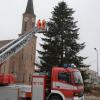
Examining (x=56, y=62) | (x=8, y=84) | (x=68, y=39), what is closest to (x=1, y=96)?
(x=8, y=84)

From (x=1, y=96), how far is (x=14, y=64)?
52.9 metres

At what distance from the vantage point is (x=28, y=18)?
79.8 meters

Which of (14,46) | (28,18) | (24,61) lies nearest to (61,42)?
(14,46)

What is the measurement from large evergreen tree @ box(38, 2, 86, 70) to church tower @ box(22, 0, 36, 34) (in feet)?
132

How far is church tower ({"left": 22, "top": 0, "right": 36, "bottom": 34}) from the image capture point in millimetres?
78812

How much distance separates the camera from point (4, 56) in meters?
22.0

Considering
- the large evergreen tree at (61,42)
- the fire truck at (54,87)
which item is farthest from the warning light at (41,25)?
the large evergreen tree at (61,42)

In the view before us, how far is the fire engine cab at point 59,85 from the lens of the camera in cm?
1944

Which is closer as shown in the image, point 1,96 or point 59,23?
point 1,96

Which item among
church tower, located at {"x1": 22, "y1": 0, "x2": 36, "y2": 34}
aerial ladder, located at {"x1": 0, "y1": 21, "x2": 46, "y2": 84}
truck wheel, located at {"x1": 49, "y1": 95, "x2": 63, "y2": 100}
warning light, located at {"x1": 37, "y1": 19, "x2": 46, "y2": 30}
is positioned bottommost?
truck wheel, located at {"x1": 49, "y1": 95, "x2": 63, "y2": 100}

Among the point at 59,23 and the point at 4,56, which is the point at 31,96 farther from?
the point at 59,23

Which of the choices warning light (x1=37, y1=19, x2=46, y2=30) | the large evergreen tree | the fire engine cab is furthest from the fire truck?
the large evergreen tree

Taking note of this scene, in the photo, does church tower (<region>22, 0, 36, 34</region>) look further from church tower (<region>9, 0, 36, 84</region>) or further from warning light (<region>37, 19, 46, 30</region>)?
warning light (<region>37, 19, 46, 30</region>)

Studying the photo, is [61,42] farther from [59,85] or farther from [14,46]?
[59,85]
